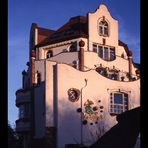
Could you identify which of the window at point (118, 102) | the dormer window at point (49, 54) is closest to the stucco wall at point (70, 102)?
the window at point (118, 102)

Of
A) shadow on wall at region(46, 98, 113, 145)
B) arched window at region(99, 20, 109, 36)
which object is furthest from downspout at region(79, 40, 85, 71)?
shadow on wall at region(46, 98, 113, 145)

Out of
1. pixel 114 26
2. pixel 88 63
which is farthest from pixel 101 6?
pixel 88 63

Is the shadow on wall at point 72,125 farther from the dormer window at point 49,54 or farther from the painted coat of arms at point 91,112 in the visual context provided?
the dormer window at point 49,54

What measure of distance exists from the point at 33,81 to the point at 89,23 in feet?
24.7

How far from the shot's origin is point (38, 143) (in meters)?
33.1

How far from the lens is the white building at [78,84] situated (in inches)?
1267

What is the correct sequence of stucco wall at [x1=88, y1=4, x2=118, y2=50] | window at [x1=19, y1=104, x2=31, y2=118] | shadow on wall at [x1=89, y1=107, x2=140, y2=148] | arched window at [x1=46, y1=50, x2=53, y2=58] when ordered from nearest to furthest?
1. shadow on wall at [x1=89, y1=107, x2=140, y2=148]
2. window at [x1=19, y1=104, x2=31, y2=118]
3. stucco wall at [x1=88, y1=4, x2=118, y2=50]
4. arched window at [x1=46, y1=50, x2=53, y2=58]

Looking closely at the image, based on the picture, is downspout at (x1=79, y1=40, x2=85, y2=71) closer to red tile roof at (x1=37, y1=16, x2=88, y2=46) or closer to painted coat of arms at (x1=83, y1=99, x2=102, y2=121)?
red tile roof at (x1=37, y1=16, x2=88, y2=46)

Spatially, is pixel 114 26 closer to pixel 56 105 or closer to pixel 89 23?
pixel 89 23

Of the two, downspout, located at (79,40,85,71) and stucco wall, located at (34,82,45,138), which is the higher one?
downspout, located at (79,40,85,71)

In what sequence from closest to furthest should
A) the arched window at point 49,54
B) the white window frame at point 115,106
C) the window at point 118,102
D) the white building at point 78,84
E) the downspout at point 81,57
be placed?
the white building at point 78,84, the white window frame at point 115,106, the window at point 118,102, the downspout at point 81,57, the arched window at point 49,54

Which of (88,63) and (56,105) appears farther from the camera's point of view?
(88,63)

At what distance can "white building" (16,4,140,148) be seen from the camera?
106 feet
